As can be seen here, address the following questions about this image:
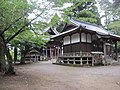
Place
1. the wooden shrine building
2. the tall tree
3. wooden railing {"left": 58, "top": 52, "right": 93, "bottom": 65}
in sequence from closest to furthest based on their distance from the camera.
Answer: the tall tree, wooden railing {"left": 58, "top": 52, "right": 93, "bottom": 65}, the wooden shrine building

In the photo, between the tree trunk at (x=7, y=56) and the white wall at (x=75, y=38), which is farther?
the white wall at (x=75, y=38)

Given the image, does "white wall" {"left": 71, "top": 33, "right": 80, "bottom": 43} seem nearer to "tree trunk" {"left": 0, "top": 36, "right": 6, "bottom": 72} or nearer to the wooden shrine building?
the wooden shrine building

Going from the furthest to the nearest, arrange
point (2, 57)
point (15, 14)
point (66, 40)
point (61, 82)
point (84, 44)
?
point (66, 40)
point (84, 44)
point (2, 57)
point (15, 14)
point (61, 82)

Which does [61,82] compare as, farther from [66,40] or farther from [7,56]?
[66,40]

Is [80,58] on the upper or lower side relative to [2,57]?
lower

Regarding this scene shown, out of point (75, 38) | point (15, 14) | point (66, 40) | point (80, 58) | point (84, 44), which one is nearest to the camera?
point (15, 14)

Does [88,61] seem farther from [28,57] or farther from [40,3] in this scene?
[28,57]

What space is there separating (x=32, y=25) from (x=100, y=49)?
1538 cm


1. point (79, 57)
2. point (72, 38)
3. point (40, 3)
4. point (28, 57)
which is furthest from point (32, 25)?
point (28, 57)

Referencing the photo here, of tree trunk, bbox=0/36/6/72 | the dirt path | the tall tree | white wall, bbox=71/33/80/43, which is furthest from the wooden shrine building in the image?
tree trunk, bbox=0/36/6/72

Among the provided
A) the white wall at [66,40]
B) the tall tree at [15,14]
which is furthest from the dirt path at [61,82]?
the white wall at [66,40]

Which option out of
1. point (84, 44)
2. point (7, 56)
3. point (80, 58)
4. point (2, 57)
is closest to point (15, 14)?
point (7, 56)

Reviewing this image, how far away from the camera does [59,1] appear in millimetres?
11125

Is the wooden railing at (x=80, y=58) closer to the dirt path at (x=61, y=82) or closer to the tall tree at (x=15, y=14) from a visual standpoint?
the dirt path at (x=61, y=82)
